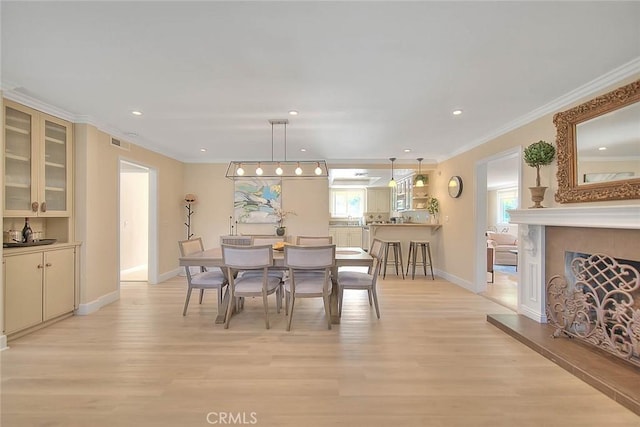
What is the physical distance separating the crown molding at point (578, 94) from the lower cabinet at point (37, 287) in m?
5.64

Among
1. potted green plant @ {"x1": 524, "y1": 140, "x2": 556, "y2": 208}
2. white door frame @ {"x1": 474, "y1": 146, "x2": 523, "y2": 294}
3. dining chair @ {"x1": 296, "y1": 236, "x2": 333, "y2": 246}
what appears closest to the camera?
potted green plant @ {"x1": 524, "y1": 140, "x2": 556, "y2": 208}

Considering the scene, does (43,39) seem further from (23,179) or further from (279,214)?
(279,214)

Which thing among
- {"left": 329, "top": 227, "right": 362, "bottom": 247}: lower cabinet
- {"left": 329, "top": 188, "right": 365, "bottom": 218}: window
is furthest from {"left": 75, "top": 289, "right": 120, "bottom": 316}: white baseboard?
{"left": 329, "top": 188, "right": 365, "bottom": 218}: window

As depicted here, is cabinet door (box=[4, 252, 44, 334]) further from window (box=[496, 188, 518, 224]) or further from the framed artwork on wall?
window (box=[496, 188, 518, 224])

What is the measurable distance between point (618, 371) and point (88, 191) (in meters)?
5.51

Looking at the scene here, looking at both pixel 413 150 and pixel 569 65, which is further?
pixel 413 150

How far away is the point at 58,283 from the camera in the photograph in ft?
11.0

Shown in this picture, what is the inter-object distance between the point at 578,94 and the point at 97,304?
5977 mm

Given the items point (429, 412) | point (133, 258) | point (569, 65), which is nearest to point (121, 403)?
point (429, 412)

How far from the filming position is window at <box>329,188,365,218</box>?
10.1 metres

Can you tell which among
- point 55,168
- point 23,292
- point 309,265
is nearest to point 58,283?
point 23,292

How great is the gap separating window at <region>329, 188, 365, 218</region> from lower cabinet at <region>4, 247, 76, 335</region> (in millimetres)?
7490

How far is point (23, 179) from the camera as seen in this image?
9.98 feet

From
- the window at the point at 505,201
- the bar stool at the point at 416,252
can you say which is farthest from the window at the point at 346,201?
the window at the point at 505,201
